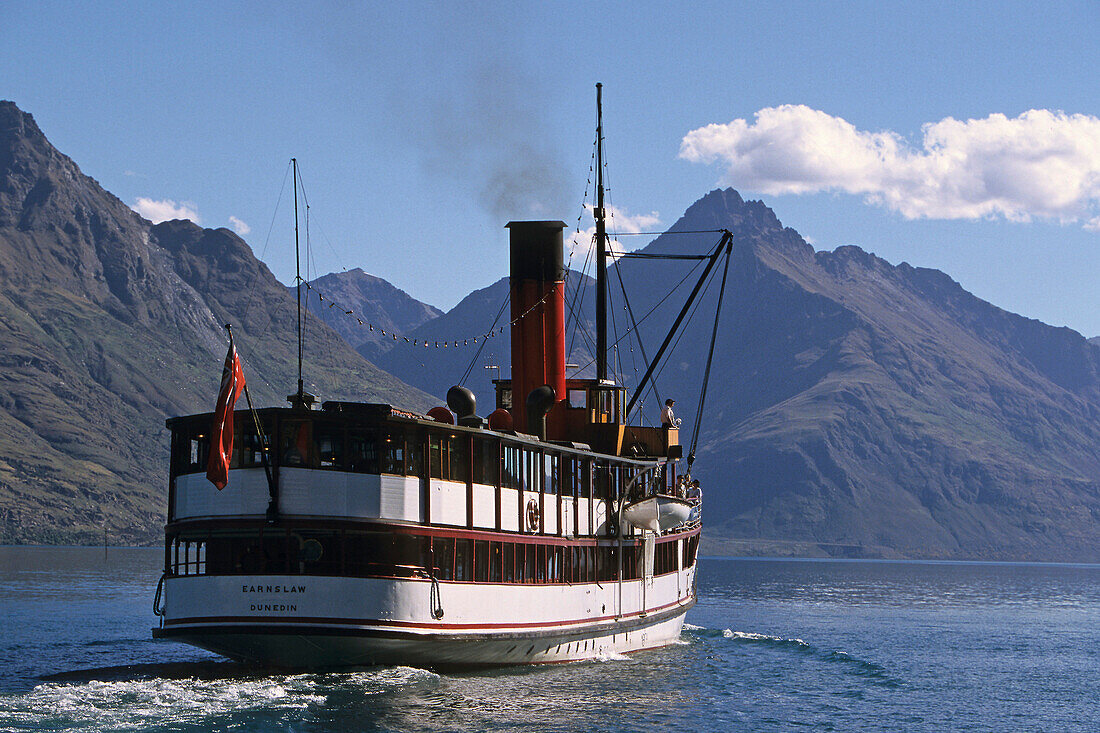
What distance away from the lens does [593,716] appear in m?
36.7

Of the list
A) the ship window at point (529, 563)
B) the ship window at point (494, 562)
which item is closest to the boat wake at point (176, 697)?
the ship window at point (494, 562)

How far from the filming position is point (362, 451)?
1438 inches

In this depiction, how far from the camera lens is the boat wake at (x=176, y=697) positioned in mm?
31484

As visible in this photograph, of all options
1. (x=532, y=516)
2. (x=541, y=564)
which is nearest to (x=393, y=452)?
(x=532, y=516)

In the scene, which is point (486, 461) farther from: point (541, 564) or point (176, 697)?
point (176, 697)

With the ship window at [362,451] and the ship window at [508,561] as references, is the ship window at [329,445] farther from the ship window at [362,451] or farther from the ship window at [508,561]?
the ship window at [508,561]

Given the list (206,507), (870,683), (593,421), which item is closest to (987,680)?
(870,683)

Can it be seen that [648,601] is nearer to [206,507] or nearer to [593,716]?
[593,716]

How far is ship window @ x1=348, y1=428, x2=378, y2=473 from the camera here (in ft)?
119

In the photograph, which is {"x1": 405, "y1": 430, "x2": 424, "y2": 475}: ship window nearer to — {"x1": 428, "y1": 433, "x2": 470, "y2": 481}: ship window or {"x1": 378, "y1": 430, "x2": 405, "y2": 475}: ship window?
{"x1": 378, "y1": 430, "x2": 405, "y2": 475}: ship window

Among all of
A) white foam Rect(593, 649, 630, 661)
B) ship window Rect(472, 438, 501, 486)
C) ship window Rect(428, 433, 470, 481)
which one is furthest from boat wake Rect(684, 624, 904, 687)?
ship window Rect(428, 433, 470, 481)

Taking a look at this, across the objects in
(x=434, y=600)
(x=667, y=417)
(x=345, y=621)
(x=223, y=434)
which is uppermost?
(x=667, y=417)

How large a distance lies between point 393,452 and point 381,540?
8.35ft

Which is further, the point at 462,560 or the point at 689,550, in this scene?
the point at 689,550
